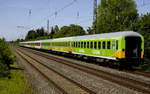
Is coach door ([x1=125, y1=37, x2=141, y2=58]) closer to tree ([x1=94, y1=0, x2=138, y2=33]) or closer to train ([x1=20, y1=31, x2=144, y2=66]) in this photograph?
train ([x1=20, y1=31, x2=144, y2=66])

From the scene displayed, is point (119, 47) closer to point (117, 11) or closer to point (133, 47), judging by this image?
point (133, 47)

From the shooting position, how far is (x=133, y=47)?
21.2 m

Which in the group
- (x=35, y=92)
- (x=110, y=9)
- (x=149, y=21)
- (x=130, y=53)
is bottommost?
(x=35, y=92)

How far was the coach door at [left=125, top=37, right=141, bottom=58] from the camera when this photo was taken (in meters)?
21.0

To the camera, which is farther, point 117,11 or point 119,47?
point 117,11

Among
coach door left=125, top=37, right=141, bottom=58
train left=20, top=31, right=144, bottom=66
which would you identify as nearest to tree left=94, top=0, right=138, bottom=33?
Answer: train left=20, top=31, right=144, bottom=66

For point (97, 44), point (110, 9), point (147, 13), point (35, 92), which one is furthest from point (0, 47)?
point (110, 9)

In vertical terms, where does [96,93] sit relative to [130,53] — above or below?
below

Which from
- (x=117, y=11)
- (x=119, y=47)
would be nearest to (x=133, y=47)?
(x=119, y=47)

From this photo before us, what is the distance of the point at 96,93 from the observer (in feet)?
41.3

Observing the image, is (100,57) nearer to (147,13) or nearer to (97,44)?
(97,44)

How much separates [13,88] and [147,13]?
17.9 meters

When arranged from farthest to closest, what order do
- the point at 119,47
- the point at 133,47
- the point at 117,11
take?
the point at 117,11
the point at 133,47
the point at 119,47

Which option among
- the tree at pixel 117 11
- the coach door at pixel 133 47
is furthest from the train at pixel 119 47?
the tree at pixel 117 11
